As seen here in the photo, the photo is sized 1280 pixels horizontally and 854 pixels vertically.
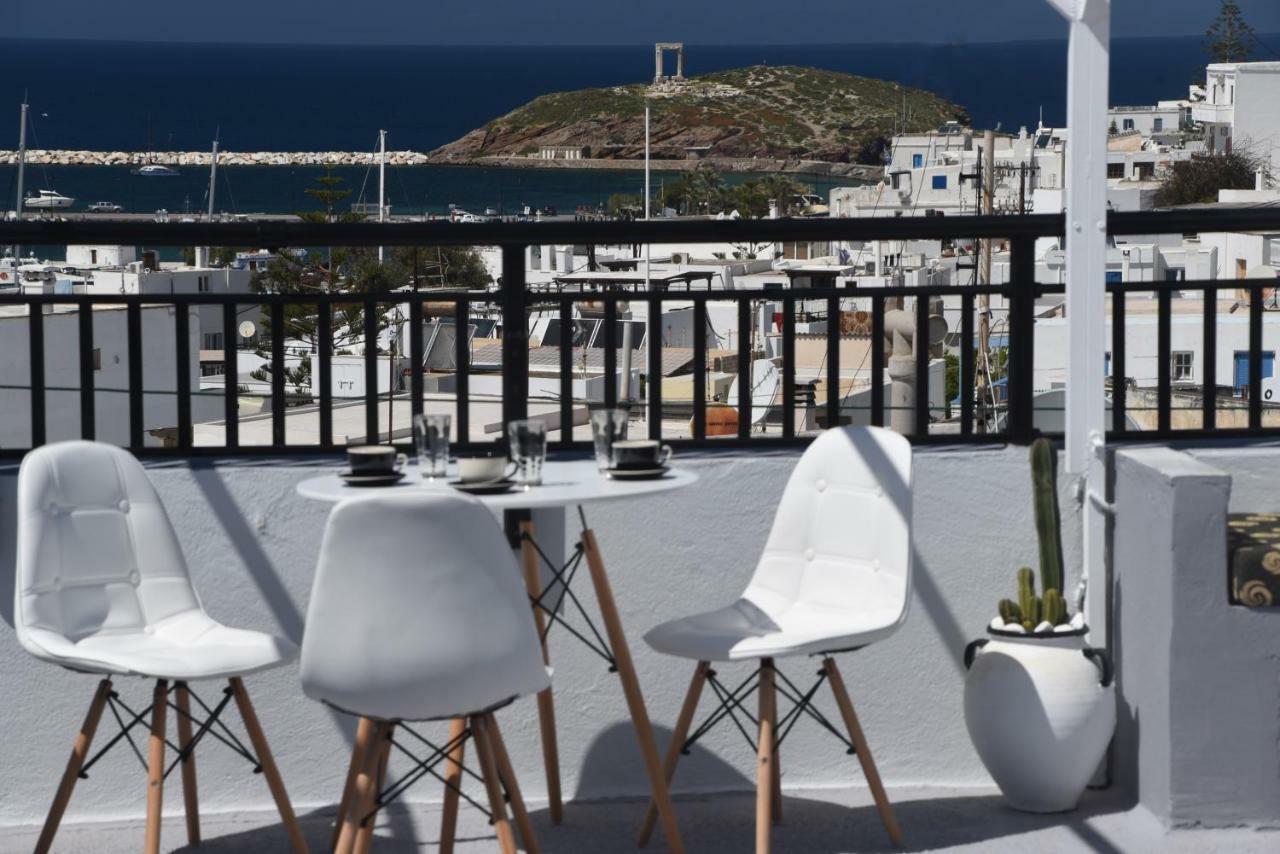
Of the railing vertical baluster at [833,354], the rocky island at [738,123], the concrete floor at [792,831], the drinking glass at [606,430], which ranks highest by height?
the rocky island at [738,123]

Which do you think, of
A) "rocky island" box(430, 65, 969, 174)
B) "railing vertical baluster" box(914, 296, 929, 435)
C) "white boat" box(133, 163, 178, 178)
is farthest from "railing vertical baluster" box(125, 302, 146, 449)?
"white boat" box(133, 163, 178, 178)

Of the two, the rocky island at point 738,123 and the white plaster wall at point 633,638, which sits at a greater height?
the rocky island at point 738,123

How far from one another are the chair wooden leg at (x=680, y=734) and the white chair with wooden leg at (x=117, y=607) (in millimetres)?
710

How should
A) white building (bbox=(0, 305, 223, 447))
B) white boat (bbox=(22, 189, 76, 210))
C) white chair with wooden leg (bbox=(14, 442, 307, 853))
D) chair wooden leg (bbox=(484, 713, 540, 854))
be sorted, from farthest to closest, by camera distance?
white boat (bbox=(22, 189, 76, 210)) → white building (bbox=(0, 305, 223, 447)) → white chair with wooden leg (bbox=(14, 442, 307, 853)) → chair wooden leg (bbox=(484, 713, 540, 854))

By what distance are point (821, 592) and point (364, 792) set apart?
3.67 feet

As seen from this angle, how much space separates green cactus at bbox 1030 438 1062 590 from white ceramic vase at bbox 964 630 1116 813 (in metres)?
0.16

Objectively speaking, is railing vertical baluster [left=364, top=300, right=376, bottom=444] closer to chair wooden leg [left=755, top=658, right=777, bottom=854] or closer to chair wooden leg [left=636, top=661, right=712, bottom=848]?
chair wooden leg [left=636, top=661, right=712, bottom=848]

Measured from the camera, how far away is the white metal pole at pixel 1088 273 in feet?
12.8

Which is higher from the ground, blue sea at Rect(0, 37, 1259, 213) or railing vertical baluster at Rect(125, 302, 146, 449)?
blue sea at Rect(0, 37, 1259, 213)

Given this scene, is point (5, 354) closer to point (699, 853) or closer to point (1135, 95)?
point (699, 853)

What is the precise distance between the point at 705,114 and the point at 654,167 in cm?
4338

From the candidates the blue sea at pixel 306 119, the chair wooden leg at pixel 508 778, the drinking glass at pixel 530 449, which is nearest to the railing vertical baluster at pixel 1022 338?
the drinking glass at pixel 530 449

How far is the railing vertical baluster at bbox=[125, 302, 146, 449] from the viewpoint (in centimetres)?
404

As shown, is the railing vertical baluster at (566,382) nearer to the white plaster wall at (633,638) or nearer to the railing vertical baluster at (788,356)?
the white plaster wall at (633,638)
